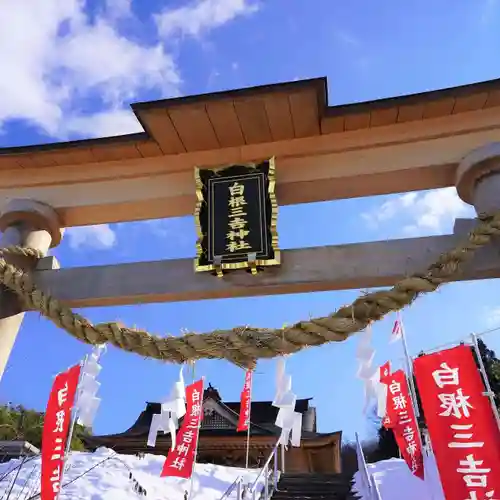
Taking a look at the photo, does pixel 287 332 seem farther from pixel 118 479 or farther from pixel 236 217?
pixel 118 479

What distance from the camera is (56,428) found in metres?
5.42

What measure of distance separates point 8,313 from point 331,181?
211 cm

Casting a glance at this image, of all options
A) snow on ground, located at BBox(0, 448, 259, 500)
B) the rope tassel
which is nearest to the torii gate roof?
the rope tassel

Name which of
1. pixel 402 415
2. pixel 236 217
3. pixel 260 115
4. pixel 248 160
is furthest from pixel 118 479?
pixel 260 115

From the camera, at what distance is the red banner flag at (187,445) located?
32.2ft

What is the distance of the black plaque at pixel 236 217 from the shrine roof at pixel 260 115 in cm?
17

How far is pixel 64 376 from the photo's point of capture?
223 inches

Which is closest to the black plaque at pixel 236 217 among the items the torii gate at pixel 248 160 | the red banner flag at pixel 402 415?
the torii gate at pixel 248 160

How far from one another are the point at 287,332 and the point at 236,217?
1090 millimetres

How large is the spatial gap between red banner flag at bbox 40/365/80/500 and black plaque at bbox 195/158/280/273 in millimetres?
3349

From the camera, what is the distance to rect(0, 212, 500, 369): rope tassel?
2076 mm

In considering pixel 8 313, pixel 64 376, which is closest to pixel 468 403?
pixel 8 313

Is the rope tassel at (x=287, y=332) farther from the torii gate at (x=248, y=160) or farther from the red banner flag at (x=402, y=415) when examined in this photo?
the red banner flag at (x=402, y=415)

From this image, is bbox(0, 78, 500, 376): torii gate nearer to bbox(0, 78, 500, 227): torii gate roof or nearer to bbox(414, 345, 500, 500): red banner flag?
bbox(0, 78, 500, 227): torii gate roof
